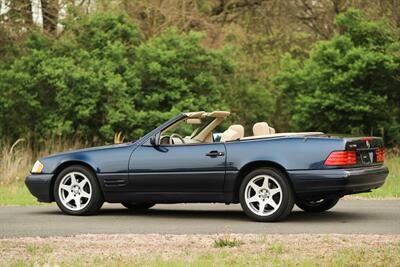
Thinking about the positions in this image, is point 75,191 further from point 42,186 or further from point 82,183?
point 42,186

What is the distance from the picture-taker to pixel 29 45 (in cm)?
2647

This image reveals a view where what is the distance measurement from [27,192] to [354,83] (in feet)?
37.6

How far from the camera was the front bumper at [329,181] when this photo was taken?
10797mm

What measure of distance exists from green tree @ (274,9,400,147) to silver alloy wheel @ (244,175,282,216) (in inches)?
564

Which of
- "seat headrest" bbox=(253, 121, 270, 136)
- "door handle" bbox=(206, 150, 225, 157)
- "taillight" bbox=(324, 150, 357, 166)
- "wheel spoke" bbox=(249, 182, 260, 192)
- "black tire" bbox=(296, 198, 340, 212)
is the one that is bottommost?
"black tire" bbox=(296, 198, 340, 212)

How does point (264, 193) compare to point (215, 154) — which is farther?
point (215, 154)

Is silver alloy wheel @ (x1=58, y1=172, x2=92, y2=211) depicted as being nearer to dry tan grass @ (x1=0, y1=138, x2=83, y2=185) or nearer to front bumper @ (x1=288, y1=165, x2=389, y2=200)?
front bumper @ (x1=288, y1=165, x2=389, y2=200)

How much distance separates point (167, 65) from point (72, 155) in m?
13.8

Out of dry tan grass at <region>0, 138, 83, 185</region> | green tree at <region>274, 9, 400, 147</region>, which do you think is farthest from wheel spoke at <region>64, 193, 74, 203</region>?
green tree at <region>274, 9, 400, 147</region>

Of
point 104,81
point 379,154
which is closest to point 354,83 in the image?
point 104,81

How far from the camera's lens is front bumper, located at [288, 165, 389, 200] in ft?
35.4

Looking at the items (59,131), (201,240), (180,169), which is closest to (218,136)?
(180,169)

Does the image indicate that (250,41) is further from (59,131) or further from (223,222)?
(223,222)

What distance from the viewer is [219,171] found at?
11391 mm
